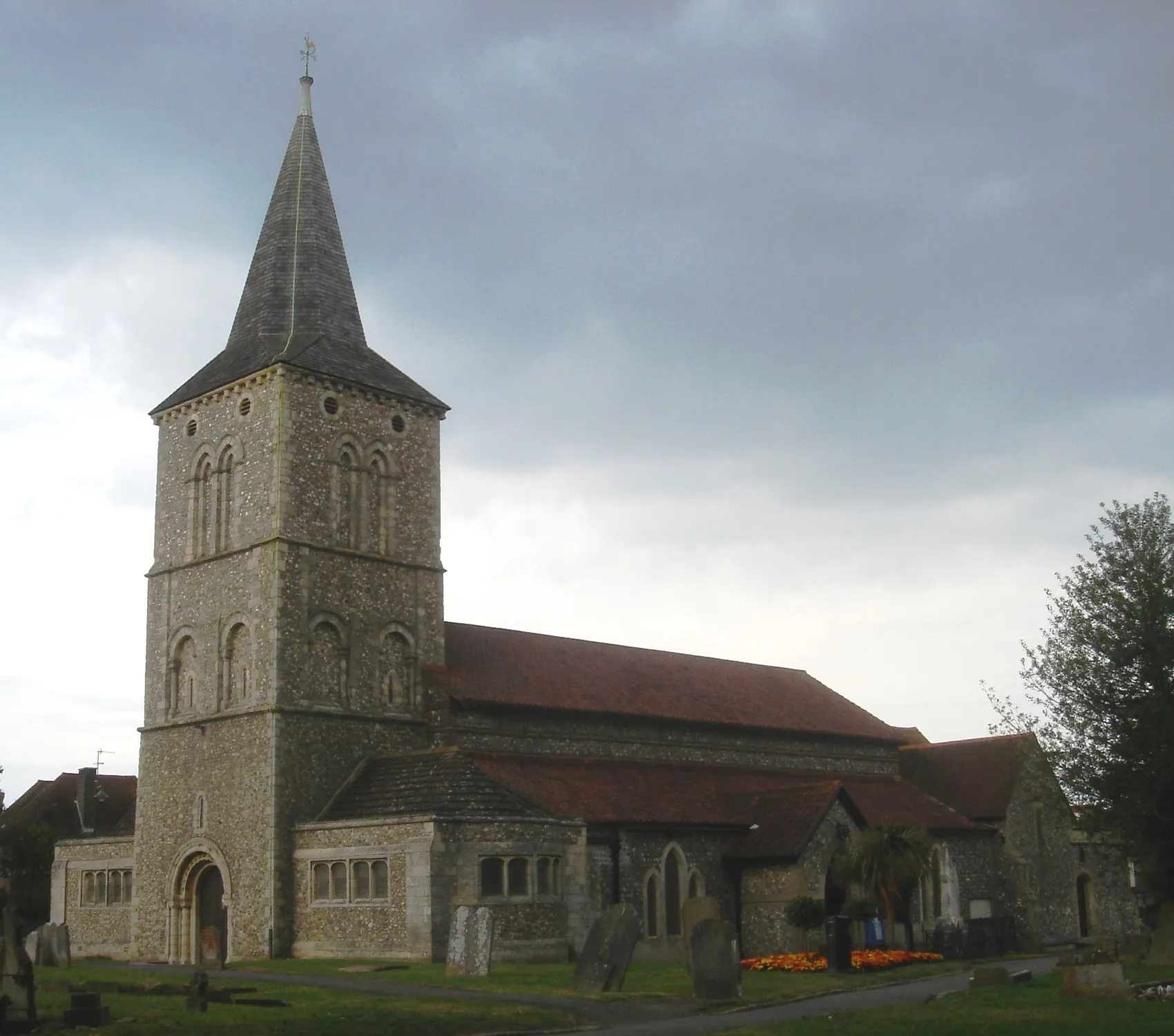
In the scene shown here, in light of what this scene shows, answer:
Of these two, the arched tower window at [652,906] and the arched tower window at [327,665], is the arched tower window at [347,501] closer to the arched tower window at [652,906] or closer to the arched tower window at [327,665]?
the arched tower window at [327,665]

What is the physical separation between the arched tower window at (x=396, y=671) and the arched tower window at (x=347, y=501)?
2986 mm

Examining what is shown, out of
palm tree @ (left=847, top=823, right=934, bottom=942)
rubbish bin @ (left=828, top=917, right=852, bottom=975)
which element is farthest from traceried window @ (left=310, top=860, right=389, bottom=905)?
palm tree @ (left=847, top=823, right=934, bottom=942)

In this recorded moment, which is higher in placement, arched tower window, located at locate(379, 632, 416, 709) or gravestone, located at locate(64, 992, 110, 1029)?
arched tower window, located at locate(379, 632, 416, 709)

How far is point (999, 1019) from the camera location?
19797 mm

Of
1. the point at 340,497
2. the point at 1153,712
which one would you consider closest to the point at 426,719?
the point at 340,497

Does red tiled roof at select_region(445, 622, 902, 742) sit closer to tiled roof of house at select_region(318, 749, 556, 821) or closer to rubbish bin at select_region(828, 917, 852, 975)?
tiled roof of house at select_region(318, 749, 556, 821)

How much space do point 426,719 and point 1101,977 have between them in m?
22.0

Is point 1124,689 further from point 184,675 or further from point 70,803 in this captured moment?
point 70,803

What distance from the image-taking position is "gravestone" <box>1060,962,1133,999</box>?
22.2 m

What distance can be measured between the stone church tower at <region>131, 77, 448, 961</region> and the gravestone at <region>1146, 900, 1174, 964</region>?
65.0 feet

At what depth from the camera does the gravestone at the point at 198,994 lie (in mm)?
21734

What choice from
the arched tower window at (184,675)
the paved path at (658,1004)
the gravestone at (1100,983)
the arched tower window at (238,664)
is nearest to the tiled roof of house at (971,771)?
the paved path at (658,1004)

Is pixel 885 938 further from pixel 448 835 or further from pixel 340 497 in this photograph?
pixel 340 497

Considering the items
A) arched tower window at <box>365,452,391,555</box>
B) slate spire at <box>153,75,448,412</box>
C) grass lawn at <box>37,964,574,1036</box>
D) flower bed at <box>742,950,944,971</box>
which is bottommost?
flower bed at <box>742,950,944,971</box>
